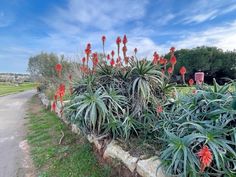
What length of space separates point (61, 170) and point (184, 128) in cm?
270

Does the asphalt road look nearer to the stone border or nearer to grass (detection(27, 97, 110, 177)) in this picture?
grass (detection(27, 97, 110, 177))

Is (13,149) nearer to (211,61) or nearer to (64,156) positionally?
(64,156)

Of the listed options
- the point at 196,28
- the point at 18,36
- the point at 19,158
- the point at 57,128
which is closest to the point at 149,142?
the point at 19,158

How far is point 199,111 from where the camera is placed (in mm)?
3008

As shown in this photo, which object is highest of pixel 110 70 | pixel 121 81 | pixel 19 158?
pixel 110 70

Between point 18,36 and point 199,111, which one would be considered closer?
point 199,111

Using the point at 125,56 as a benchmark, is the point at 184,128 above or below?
below

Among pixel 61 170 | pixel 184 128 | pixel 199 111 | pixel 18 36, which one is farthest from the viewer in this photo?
pixel 18 36

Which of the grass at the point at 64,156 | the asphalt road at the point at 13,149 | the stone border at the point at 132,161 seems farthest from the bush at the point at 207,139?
the asphalt road at the point at 13,149

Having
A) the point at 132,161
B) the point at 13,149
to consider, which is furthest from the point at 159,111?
the point at 13,149

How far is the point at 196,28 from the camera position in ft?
28.1

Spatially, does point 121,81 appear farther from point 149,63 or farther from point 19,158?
point 19,158

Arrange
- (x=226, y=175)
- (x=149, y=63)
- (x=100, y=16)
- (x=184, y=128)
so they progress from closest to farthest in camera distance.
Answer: (x=226, y=175)
(x=184, y=128)
(x=149, y=63)
(x=100, y=16)

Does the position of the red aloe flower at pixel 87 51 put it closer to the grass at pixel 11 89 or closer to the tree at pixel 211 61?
the tree at pixel 211 61
